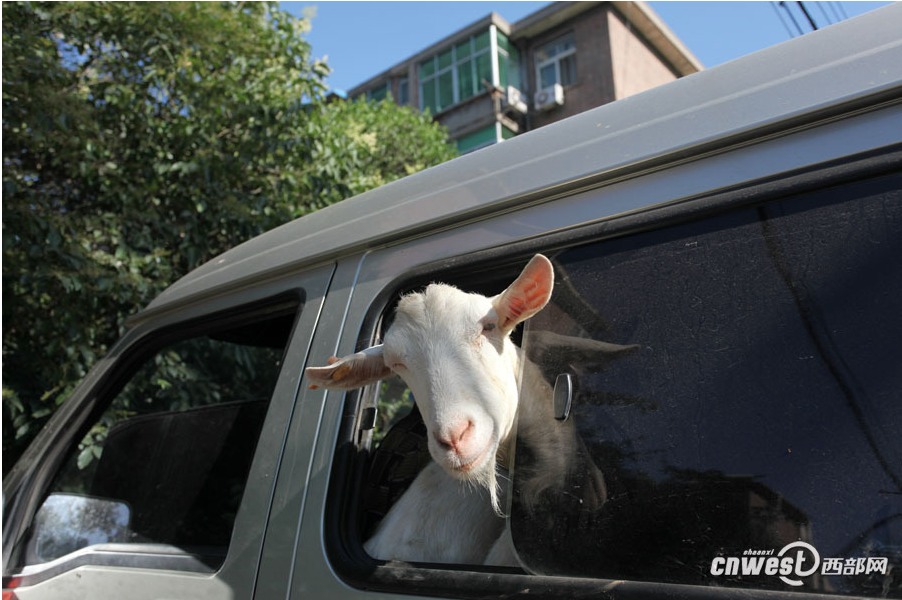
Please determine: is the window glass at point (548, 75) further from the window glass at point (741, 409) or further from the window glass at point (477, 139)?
the window glass at point (741, 409)

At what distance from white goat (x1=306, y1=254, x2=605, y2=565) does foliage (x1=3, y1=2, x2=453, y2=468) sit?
13.1 ft

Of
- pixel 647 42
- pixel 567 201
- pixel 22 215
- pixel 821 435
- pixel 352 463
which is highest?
pixel 647 42

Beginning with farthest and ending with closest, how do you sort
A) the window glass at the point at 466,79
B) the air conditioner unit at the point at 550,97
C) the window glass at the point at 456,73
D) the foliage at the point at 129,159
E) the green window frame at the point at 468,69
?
the window glass at the point at 466,79 → the window glass at the point at 456,73 → the green window frame at the point at 468,69 → the air conditioner unit at the point at 550,97 → the foliage at the point at 129,159

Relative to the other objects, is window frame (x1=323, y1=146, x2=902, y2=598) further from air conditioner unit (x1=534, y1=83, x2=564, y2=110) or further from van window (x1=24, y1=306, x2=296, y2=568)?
air conditioner unit (x1=534, y1=83, x2=564, y2=110)

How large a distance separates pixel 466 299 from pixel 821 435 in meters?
0.90

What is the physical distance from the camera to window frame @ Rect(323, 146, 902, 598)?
1.23 meters

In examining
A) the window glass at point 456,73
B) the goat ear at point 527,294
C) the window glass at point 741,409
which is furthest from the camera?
the window glass at point 456,73

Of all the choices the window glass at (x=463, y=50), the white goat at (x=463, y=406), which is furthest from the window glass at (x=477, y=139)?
the white goat at (x=463, y=406)

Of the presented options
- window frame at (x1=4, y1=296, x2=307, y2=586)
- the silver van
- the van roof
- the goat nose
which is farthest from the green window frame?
the goat nose

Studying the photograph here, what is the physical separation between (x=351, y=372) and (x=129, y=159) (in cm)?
504

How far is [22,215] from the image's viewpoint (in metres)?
5.04

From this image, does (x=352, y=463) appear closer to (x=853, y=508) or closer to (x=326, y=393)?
(x=326, y=393)

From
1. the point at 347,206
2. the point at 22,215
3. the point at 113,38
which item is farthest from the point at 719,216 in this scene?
the point at 113,38

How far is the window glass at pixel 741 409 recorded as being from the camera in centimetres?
110
